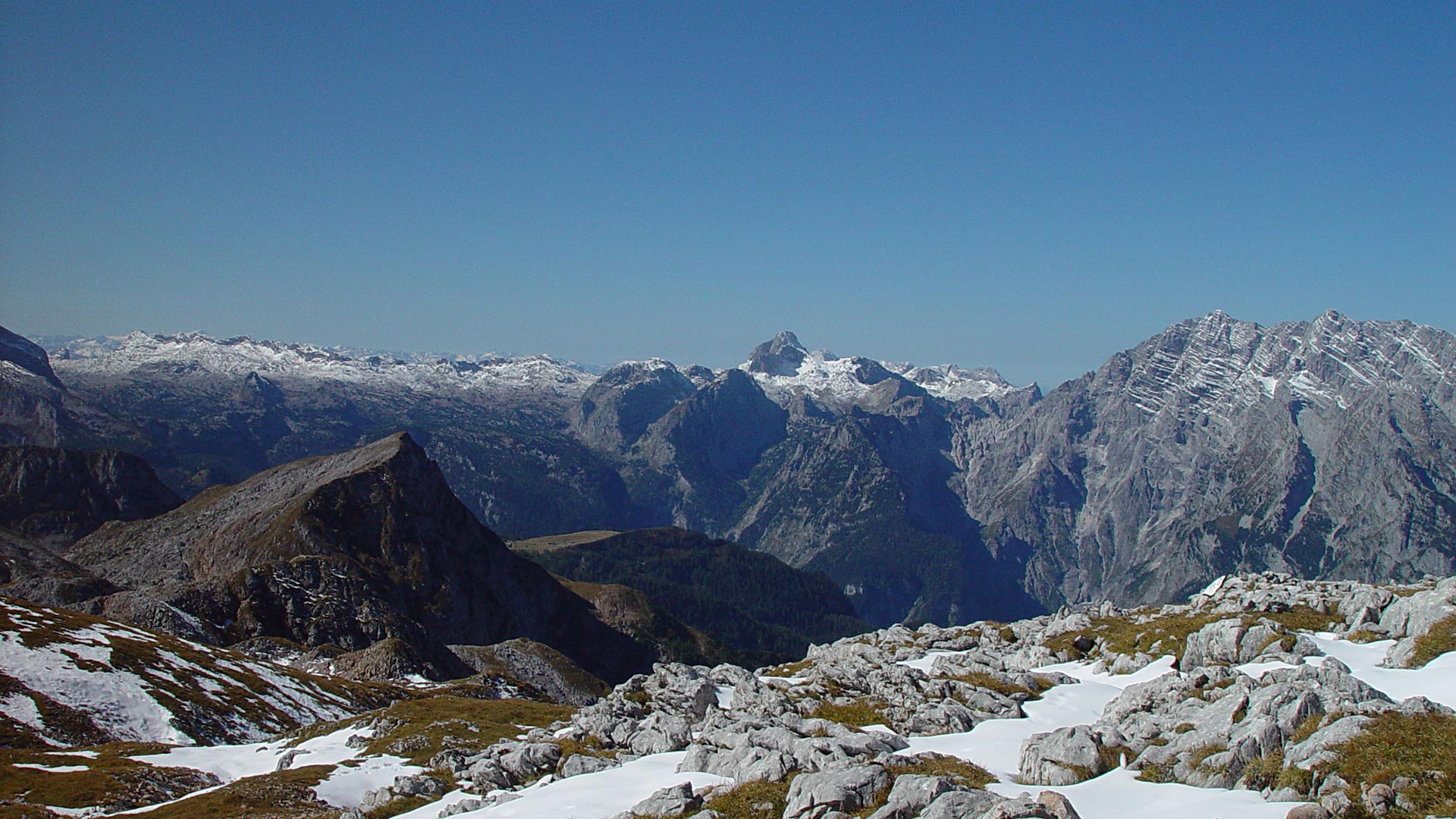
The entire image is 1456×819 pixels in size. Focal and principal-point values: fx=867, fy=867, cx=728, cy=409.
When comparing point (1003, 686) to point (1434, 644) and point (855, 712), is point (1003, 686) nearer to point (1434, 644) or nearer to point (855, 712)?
point (855, 712)

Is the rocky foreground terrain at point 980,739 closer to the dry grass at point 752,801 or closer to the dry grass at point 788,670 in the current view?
the dry grass at point 752,801

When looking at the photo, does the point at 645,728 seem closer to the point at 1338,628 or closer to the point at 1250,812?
the point at 1250,812

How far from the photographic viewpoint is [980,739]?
4291 centimetres

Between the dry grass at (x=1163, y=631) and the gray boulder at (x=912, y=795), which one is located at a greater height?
the gray boulder at (x=912, y=795)

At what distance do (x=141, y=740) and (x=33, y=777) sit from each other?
2266 cm

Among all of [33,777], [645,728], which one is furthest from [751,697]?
[33,777]

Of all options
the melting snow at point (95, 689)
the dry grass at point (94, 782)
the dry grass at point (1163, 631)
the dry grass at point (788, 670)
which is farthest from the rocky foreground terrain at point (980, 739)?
the melting snow at point (95, 689)

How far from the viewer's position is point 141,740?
8400 cm

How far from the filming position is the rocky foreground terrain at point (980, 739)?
27312 millimetres

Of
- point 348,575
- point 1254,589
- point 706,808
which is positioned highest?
point 706,808

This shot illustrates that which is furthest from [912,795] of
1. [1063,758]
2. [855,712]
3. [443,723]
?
[443,723]

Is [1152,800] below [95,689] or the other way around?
the other way around

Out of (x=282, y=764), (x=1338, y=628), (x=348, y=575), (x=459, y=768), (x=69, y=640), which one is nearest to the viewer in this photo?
(x=459, y=768)

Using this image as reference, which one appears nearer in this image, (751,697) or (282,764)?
(751,697)
